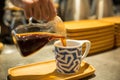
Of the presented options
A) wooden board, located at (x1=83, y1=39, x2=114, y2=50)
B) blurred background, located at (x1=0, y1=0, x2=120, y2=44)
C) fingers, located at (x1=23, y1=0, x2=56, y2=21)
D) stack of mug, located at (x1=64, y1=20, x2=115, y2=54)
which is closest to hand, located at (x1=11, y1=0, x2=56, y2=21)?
fingers, located at (x1=23, y1=0, x2=56, y2=21)

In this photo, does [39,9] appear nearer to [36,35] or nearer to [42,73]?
[36,35]

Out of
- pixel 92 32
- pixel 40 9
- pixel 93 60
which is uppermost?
pixel 40 9

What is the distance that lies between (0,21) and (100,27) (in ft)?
3.82

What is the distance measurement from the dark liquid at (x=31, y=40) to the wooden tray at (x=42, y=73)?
8 cm

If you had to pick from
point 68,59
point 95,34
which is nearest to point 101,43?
point 95,34

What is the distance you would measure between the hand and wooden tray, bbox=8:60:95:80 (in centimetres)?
18

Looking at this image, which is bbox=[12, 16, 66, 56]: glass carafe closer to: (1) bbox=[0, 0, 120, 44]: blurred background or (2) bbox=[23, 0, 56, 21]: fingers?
(2) bbox=[23, 0, 56, 21]: fingers

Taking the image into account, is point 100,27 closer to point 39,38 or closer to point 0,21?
point 39,38

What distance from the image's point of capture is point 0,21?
69.9 inches

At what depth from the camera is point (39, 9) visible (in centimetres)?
62

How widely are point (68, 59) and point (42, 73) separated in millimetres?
107

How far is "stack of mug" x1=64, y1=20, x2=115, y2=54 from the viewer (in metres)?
0.84

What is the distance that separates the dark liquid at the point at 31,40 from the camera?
0.59 metres

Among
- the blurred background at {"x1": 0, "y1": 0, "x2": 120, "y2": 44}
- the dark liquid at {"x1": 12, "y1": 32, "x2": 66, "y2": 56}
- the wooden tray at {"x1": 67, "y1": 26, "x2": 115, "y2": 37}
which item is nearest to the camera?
the dark liquid at {"x1": 12, "y1": 32, "x2": 66, "y2": 56}
